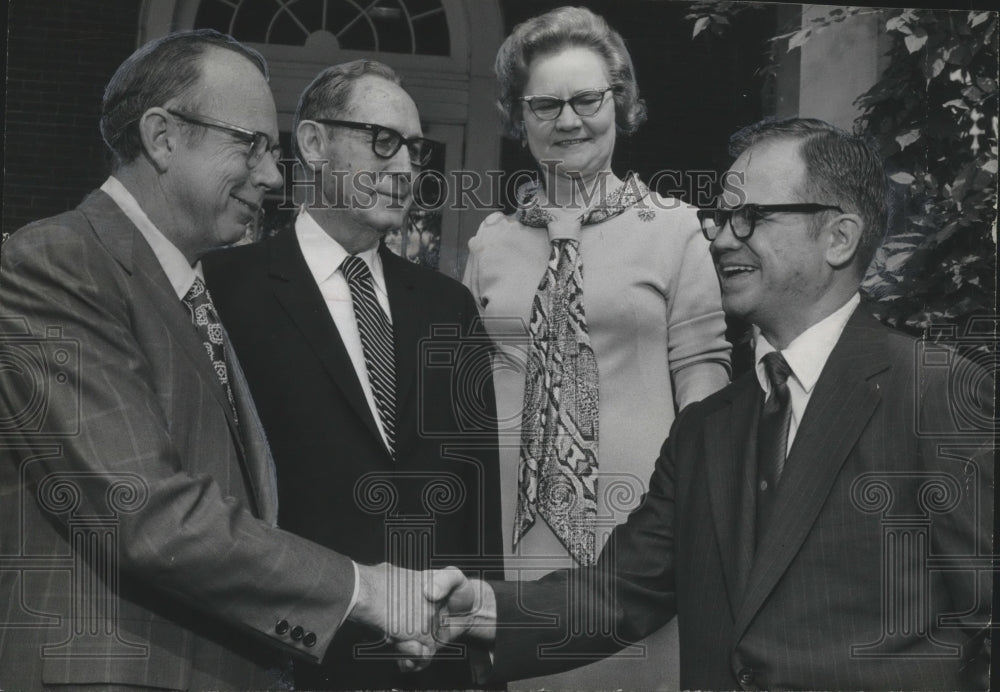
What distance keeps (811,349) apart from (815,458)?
15.8 inches

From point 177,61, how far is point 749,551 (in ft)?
8.63

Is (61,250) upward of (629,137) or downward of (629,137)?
downward

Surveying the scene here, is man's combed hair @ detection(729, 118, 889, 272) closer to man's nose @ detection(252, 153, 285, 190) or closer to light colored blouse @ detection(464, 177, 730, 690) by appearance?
light colored blouse @ detection(464, 177, 730, 690)

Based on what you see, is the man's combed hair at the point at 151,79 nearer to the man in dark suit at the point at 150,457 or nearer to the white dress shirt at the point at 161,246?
the man in dark suit at the point at 150,457

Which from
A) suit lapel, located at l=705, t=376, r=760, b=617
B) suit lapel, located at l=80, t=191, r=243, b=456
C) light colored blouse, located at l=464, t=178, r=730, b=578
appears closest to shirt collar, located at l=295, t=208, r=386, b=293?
light colored blouse, located at l=464, t=178, r=730, b=578

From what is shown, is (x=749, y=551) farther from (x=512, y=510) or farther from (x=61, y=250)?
(x=61, y=250)

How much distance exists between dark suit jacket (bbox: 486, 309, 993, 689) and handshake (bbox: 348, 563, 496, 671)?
0.09m

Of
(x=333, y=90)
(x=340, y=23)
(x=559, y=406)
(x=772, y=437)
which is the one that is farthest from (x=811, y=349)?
(x=340, y=23)

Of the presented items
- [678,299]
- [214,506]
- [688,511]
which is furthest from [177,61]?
[688,511]

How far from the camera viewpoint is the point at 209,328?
4.93 metres

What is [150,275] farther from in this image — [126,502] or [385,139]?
[385,139]

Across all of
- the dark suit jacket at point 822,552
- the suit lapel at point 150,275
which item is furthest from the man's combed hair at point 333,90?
the dark suit jacket at point 822,552

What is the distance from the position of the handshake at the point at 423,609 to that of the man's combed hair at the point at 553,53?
167 cm

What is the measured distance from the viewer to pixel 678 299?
17.5 ft
